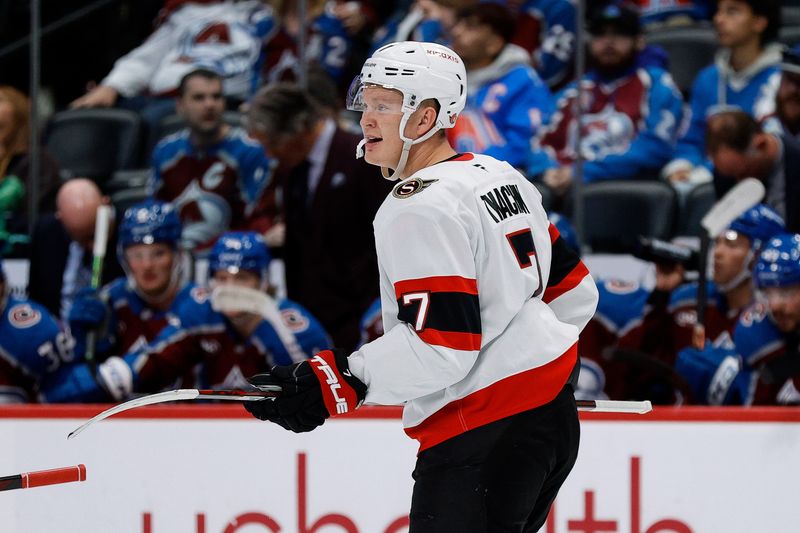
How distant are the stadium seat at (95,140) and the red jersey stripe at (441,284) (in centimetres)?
386

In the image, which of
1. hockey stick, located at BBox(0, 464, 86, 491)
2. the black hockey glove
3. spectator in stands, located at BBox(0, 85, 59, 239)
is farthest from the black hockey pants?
spectator in stands, located at BBox(0, 85, 59, 239)

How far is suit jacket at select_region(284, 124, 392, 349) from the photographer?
4.65 metres

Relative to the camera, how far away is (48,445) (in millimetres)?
3641

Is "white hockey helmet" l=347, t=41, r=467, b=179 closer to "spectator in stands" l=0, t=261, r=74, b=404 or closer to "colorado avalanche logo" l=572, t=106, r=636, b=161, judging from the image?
"spectator in stands" l=0, t=261, r=74, b=404

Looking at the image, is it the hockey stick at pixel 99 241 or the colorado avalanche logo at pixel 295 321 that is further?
the hockey stick at pixel 99 241

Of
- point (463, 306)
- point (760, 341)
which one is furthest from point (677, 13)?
point (463, 306)

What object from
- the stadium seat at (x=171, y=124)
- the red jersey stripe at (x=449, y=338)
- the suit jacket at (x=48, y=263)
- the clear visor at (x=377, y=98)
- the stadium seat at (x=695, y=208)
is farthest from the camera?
the stadium seat at (x=171, y=124)

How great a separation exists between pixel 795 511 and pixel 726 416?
0.92ft

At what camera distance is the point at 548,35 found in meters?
5.56

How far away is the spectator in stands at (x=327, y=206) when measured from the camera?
15.3ft

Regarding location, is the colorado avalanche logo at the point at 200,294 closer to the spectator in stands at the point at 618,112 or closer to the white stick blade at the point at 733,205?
the spectator in stands at the point at 618,112

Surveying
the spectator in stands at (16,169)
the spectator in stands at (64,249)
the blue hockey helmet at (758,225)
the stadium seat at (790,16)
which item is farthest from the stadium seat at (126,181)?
the stadium seat at (790,16)

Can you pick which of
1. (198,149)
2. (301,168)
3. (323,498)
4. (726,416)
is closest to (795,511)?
(726,416)

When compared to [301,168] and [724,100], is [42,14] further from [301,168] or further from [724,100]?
[724,100]
